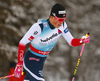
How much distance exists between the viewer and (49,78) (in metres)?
8.51

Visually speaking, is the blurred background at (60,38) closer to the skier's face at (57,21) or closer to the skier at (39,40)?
the skier at (39,40)

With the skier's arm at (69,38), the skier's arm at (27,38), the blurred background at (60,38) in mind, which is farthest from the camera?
the blurred background at (60,38)

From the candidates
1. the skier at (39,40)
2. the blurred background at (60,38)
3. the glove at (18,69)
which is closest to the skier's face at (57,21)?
the skier at (39,40)

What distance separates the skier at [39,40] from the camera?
3.37m

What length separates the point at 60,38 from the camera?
851cm

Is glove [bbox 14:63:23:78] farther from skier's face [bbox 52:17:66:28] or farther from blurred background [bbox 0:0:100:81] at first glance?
blurred background [bbox 0:0:100:81]

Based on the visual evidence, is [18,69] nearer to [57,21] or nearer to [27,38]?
[27,38]

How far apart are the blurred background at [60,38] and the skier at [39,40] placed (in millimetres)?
4082

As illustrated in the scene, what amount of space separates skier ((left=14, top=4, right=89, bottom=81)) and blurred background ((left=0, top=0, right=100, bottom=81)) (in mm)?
4082

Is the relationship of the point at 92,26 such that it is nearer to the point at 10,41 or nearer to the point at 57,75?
the point at 57,75

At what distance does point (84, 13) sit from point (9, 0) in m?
2.75

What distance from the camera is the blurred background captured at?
777cm

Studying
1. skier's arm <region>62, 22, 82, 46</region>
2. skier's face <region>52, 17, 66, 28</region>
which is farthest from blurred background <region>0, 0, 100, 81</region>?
skier's face <region>52, 17, 66, 28</region>

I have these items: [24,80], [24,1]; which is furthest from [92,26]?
[24,80]
